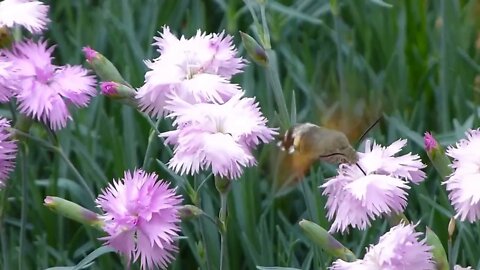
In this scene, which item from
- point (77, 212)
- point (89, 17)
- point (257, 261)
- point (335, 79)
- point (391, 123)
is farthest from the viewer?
point (89, 17)

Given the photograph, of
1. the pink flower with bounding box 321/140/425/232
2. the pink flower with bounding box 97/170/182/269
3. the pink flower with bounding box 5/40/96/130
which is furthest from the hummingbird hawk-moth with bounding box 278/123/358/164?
the pink flower with bounding box 5/40/96/130

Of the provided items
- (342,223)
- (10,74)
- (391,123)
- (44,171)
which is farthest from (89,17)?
(342,223)

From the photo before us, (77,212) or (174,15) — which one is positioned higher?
(174,15)

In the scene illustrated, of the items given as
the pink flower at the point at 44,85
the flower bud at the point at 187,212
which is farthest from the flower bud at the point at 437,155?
the pink flower at the point at 44,85

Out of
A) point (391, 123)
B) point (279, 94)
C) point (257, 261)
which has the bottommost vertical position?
point (257, 261)

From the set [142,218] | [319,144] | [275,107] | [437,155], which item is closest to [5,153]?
[142,218]

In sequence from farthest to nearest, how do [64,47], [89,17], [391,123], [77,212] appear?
1. [89,17]
2. [64,47]
3. [391,123]
4. [77,212]

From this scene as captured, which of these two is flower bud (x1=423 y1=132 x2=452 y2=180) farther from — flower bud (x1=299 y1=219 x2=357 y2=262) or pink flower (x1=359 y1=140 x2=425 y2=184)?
flower bud (x1=299 y1=219 x2=357 y2=262)

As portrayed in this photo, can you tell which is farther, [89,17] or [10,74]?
[89,17]

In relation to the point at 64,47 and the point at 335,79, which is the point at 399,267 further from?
the point at 64,47
